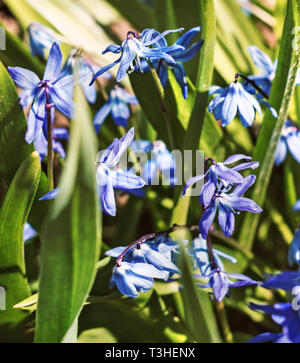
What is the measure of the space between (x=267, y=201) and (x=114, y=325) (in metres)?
0.65

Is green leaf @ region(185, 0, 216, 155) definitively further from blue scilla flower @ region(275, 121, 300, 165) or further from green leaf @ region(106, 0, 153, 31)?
green leaf @ region(106, 0, 153, 31)

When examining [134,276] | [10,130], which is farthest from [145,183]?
[10,130]

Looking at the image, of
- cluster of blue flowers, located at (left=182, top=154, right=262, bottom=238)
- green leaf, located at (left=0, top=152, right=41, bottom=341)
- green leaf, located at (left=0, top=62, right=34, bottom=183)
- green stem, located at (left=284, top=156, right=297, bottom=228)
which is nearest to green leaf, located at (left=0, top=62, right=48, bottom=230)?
green leaf, located at (left=0, top=62, right=34, bottom=183)

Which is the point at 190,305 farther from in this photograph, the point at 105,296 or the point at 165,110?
the point at 165,110

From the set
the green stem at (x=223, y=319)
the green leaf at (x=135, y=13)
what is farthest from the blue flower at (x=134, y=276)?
the green leaf at (x=135, y=13)

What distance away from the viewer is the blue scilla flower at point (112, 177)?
0.79 metres

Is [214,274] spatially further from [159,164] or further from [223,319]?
[159,164]

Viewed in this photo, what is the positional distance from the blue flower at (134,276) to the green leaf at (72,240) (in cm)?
9

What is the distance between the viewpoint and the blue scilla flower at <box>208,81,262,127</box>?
89 centimetres

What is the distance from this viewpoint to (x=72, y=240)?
631 mm

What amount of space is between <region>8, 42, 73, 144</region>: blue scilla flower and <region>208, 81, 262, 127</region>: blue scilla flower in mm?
288

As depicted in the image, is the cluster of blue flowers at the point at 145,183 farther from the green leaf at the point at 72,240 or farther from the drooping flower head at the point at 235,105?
the green leaf at the point at 72,240
